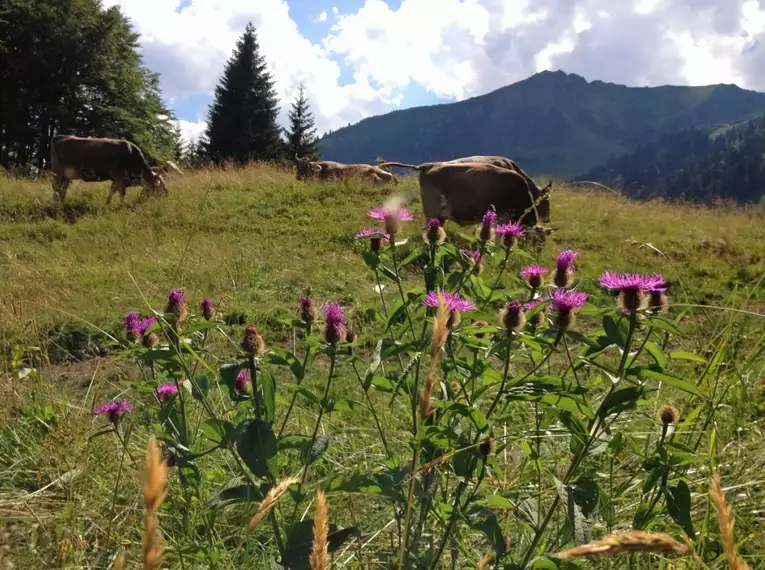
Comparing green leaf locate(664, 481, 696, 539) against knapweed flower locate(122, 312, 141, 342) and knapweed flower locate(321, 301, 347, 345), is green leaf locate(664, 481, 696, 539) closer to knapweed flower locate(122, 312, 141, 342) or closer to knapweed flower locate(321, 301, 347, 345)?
knapweed flower locate(321, 301, 347, 345)

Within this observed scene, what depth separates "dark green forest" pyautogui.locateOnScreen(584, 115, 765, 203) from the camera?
321 ft

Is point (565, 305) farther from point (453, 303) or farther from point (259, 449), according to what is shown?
point (259, 449)

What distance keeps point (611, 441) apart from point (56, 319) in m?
5.42

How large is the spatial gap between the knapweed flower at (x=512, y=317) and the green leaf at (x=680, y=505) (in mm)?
506

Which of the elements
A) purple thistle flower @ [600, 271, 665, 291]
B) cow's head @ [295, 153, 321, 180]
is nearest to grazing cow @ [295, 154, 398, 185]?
cow's head @ [295, 153, 321, 180]

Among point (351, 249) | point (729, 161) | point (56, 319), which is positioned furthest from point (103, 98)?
point (729, 161)

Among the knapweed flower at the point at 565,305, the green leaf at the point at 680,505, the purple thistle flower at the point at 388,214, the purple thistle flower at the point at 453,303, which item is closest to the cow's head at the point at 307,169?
the purple thistle flower at the point at 388,214

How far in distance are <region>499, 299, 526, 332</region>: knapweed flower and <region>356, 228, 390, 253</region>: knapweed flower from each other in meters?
0.65

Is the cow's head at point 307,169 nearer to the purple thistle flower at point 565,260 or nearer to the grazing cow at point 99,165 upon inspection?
the grazing cow at point 99,165

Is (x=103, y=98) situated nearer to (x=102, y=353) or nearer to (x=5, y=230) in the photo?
(x=5, y=230)

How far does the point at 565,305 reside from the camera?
4.70 ft

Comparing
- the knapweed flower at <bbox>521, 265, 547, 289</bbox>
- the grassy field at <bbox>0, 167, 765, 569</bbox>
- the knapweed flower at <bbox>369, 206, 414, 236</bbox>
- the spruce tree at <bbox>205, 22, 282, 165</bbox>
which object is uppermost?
the spruce tree at <bbox>205, 22, 282, 165</bbox>

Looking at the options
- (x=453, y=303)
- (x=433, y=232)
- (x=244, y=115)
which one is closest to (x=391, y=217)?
(x=433, y=232)

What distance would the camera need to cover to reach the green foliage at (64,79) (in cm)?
2748
